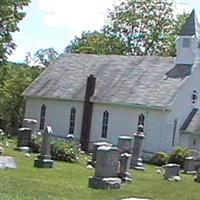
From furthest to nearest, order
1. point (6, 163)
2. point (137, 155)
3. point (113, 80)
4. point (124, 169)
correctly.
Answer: point (113, 80) < point (137, 155) < point (124, 169) < point (6, 163)

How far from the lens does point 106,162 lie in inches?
861

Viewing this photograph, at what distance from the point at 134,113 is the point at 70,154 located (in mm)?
13824

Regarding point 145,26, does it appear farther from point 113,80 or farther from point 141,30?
point 113,80

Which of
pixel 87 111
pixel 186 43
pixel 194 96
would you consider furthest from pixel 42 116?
pixel 186 43

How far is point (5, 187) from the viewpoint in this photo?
17.9m

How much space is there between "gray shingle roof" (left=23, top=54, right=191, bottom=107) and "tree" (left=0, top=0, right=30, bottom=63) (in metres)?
4.99

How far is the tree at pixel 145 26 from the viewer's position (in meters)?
69.6

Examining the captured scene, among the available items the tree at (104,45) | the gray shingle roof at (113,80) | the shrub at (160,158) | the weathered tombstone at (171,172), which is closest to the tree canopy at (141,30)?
the tree at (104,45)

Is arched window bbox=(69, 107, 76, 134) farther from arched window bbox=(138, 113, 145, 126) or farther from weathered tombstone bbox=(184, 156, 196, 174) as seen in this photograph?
weathered tombstone bbox=(184, 156, 196, 174)

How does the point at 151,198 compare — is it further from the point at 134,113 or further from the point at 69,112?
the point at 69,112

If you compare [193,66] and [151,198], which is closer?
[151,198]

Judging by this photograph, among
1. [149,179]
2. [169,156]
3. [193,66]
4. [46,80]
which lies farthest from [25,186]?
[46,80]

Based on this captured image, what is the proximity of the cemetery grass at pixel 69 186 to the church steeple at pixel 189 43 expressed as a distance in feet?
63.2

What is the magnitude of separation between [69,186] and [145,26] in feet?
167
